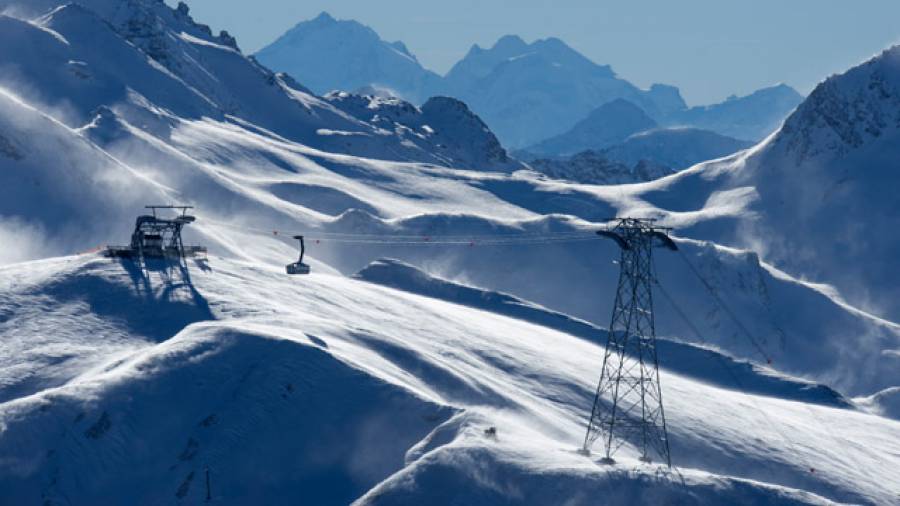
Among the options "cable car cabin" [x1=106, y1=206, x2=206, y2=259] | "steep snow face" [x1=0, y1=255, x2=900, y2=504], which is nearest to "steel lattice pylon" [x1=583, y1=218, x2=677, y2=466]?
"steep snow face" [x1=0, y1=255, x2=900, y2=504]

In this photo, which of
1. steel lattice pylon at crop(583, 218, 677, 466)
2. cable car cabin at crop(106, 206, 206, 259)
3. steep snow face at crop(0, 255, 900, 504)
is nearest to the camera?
steep snow face at crop(0, 255, 900, 504)

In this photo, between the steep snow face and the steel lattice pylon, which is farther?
the steel lattice pylon

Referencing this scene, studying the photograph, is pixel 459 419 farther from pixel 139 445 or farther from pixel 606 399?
pixel 606 399

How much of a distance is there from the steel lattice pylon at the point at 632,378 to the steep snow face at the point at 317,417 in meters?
2.26

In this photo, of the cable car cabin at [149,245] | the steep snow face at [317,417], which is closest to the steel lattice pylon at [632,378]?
the steep snow face at [317,417]

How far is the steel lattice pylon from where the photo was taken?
4210 inches

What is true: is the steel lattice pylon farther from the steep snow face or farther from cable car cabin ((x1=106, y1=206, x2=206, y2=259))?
cable car cabin ((x1=106, y1=206, x2=206, y2=259))

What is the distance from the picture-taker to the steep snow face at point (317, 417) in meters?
102

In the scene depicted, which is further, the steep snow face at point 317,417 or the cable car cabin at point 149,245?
the cable car cabin at point 149,245

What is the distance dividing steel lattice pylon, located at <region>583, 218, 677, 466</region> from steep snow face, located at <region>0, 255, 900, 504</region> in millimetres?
2263

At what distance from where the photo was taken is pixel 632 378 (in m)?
133

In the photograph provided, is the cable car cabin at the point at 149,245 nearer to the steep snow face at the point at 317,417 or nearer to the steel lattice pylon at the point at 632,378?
the steep snow face at the point at 317,417

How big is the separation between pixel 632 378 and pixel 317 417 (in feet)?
112

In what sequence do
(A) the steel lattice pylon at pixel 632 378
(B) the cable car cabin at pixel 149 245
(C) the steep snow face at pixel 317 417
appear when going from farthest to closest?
(B) the cable car cabin at pixel 149 245 → (A) the steel lattice pylon at pixel 632 378 → (C) the steep snow face at pixel 317 417
